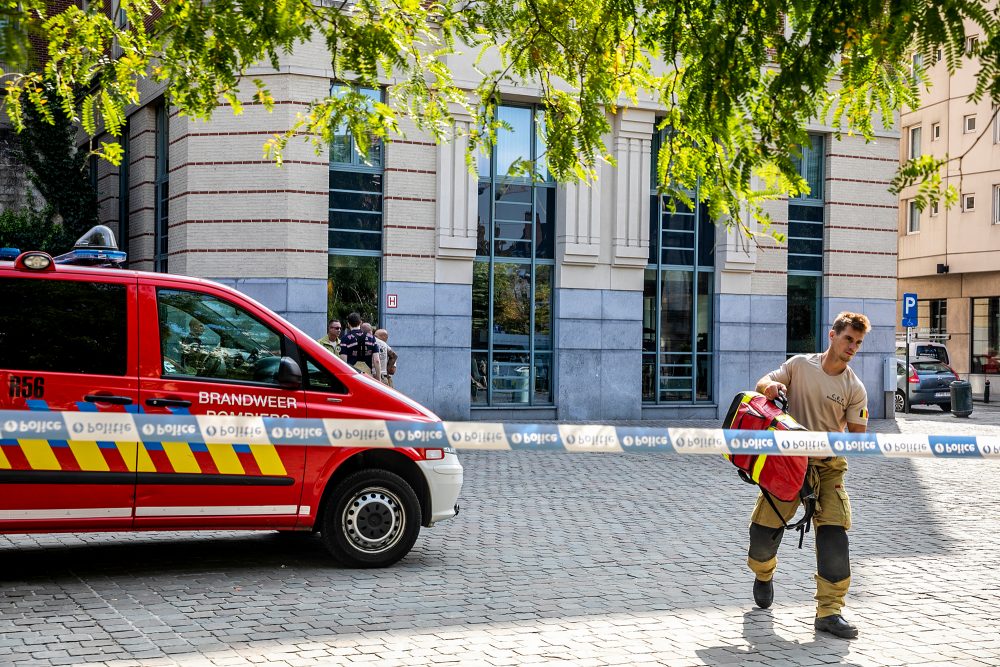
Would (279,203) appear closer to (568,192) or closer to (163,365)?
(568,192)

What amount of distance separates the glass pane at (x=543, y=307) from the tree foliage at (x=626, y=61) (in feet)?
38.2

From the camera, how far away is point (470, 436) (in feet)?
19.5

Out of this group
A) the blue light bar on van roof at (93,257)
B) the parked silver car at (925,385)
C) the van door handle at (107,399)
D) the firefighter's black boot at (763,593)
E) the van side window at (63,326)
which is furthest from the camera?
the parked silver car at (925,385)

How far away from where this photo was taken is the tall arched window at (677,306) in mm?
21406

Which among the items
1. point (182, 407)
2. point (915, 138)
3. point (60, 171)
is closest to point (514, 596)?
point (182, 407)

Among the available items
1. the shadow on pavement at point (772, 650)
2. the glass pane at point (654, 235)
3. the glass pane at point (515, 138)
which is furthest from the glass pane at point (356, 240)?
the shadow on pavement at point (772, 650)

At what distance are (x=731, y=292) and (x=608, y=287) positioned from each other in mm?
2692

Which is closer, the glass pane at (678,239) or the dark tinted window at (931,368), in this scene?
the glass pane at (678,239)

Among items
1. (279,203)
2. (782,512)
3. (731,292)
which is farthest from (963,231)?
(782,512)

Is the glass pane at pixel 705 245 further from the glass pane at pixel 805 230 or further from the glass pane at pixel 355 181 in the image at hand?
the glass pane at pixel 355 181

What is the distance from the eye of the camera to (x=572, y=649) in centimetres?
563

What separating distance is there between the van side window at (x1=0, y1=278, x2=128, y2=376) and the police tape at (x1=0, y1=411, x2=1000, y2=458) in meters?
0.43

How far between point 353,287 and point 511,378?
3.32m

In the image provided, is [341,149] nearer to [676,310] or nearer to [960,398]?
[676,310]
